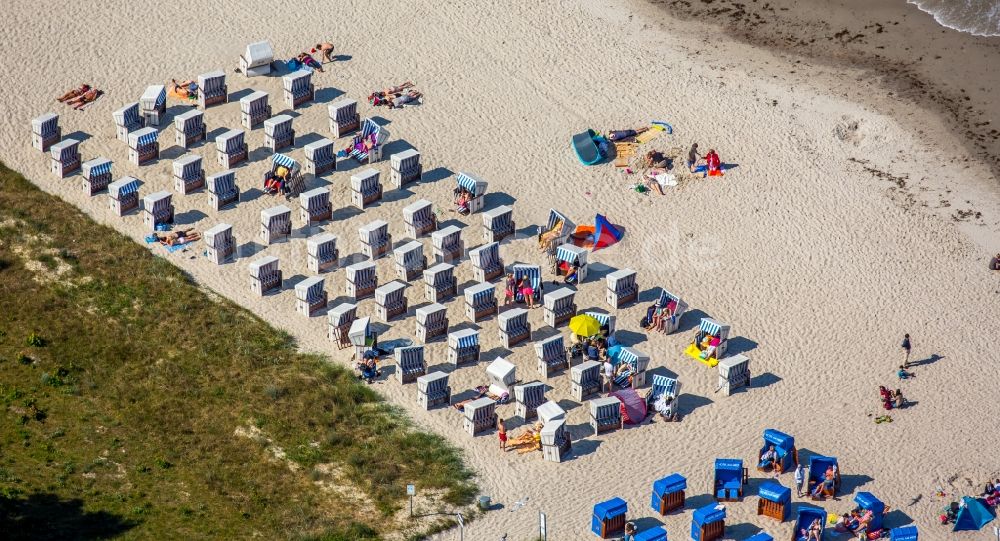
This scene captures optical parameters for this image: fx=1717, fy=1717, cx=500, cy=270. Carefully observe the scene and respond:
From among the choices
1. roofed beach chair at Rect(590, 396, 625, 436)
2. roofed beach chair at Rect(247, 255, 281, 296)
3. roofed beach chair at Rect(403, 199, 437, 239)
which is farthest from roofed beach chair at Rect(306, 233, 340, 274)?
roofed beach chair at Rect(590, 396, 625, 436)

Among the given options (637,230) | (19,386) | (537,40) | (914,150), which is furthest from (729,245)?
(19,386)

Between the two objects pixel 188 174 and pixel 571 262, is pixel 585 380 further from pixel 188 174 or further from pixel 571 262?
pixel 188 174

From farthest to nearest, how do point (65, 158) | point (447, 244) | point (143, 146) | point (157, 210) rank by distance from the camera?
point (143, 146) < point (65, 158) < point (157, 210) < point (447, 244)

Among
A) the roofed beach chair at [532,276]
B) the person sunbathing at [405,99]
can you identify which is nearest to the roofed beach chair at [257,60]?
the person sunbathing at [405,99]

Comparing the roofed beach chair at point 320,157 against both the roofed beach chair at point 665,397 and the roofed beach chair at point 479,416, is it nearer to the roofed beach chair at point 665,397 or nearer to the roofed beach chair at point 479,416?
the roofed beach chair at point 479,416

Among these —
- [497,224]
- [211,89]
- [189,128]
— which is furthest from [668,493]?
[211,89]

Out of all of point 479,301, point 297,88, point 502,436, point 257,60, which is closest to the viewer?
point 502,436

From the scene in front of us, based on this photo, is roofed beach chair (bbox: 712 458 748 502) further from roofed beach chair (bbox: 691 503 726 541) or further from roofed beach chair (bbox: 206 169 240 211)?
roofed beach chair (bbox: 206 169 240 211)
